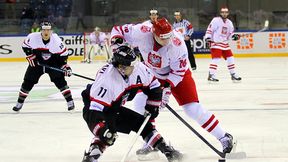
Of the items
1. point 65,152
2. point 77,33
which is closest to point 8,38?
point 77,33

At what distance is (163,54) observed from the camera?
157 inches

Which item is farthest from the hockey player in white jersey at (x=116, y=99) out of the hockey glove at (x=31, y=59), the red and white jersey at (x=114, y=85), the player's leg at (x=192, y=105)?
the hockey glove at (x=31, y=59)

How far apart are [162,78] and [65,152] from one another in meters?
0.95

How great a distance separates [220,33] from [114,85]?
630 cm

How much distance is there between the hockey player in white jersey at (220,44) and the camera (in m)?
9.35

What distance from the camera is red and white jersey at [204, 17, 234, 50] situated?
9422mm

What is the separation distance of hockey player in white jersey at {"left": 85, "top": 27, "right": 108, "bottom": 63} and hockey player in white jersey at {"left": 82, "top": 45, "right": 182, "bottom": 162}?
37.3 feet

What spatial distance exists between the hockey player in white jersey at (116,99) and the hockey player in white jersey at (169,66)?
36 cm

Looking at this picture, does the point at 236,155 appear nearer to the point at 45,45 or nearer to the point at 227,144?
the point at 227,144

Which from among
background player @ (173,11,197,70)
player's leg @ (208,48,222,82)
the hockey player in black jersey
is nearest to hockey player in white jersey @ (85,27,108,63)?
background player @ (173,11,197,70)

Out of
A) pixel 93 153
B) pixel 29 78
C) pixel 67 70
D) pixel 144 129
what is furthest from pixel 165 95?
pixel 29 78

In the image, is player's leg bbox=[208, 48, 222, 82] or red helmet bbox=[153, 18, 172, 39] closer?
red helmet bbox=[153, 18, 172, 39]

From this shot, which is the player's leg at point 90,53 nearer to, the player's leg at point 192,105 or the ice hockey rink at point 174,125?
the ice hockey rink at point 174,125

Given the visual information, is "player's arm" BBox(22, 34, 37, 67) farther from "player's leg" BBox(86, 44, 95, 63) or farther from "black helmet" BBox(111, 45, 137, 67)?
"player's leg" BBox(86, 44, 95, 63)
